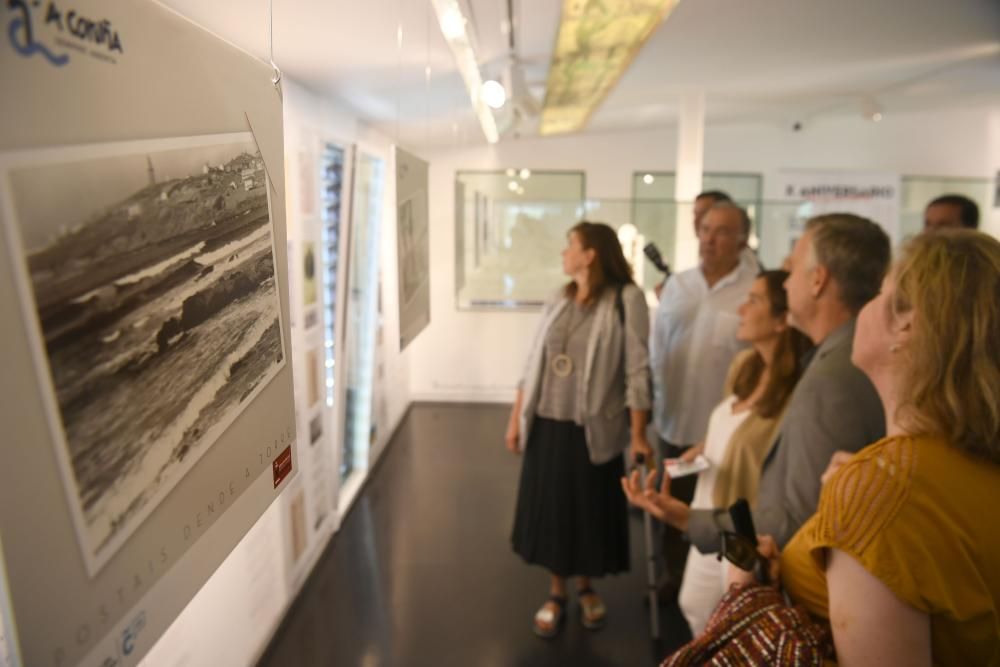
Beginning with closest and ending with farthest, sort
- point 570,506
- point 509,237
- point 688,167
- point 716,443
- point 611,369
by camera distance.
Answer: point 716,443 < point 611,369 < point 570,506 < point 688,167 < point 509,237

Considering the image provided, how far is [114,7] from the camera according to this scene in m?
0.53

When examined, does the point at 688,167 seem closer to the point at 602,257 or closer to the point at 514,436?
the point at 602,257

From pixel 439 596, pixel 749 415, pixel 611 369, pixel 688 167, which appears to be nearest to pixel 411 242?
pixel 611 369

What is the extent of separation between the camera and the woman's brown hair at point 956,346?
91 cm

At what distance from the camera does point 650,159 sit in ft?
20.2

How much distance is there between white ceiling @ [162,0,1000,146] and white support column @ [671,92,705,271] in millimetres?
158

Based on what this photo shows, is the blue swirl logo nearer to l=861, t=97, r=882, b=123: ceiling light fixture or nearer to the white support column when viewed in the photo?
the white support column

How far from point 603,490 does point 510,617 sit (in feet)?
2.54

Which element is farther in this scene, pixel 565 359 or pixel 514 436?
pixel 514 436

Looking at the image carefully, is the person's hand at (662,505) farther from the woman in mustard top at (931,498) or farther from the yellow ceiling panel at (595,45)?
the yellow ceiling panel at (595,45)

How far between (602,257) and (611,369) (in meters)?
0.47

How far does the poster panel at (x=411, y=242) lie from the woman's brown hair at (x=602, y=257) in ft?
2.37

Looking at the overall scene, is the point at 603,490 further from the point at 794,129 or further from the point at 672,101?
the point at 794,129

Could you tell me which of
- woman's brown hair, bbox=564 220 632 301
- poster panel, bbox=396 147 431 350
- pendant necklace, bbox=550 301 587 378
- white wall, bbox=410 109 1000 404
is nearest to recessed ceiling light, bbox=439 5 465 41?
poster panel, bbox=396 147 431 350
